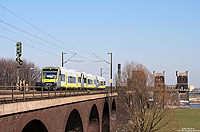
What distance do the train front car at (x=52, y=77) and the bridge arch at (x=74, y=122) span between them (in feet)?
14.2

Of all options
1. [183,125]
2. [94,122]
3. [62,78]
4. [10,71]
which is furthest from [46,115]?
[10,71]

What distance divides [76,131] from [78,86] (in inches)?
558

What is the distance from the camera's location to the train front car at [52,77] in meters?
34.4

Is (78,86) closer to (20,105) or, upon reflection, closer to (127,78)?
(127,78)

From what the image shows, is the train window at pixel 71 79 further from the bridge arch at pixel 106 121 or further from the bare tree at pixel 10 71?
the bare tree at pixel 10 71

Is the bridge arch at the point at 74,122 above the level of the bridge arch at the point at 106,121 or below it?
above

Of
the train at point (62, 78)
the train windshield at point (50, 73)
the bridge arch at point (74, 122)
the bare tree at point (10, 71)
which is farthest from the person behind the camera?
the bare tree at point (10, 71)

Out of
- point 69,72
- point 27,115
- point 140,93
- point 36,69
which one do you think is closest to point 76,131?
point 69,72

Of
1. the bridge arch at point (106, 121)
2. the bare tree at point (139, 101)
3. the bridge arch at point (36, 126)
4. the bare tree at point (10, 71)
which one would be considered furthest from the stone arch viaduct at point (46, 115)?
the bare tree at point (10, 71)

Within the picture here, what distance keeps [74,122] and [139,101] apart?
21662mm

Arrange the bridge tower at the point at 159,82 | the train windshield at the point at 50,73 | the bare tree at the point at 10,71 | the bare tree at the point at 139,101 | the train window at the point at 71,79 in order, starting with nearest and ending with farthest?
the train windshield at the point at 50,73
the train window at the point at 71,79
the bare tree at the point at 139,101
the bridge tower at the point at 159,82
the bare tree at the point at 10,71

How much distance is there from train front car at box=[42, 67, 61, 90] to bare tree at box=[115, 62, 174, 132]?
561 inches

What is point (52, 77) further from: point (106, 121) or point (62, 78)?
point (106, 121)

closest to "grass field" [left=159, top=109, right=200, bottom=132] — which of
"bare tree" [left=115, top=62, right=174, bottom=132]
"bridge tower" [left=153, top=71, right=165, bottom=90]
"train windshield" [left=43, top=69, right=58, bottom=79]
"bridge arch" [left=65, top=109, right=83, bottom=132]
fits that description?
"bare tree" [left=115, top=62, right=174, bottom=132]
